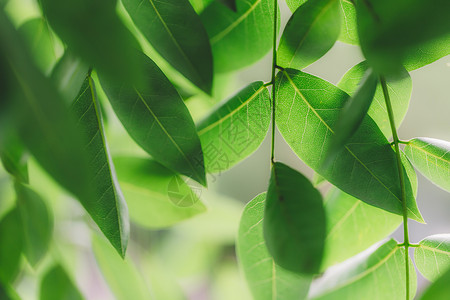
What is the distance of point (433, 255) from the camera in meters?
0.29

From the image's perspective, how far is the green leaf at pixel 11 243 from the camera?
1.12 ft

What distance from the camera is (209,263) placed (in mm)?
902

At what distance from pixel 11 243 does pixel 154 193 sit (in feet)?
0.51

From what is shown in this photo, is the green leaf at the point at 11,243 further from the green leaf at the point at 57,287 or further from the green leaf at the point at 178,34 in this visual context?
the green leaf at the point at 178,34

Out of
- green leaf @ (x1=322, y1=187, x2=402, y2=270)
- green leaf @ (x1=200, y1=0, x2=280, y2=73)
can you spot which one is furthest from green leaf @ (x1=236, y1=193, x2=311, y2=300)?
green leaf @ (x1=200, y1=0, x2=280, y2=73)

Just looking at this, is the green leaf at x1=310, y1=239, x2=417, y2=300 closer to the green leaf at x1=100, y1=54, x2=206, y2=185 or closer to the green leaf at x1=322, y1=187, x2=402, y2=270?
the green leaf at x1=322, y1=187, x2=402, y2=270

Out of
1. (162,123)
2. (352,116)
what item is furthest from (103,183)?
(352,116)

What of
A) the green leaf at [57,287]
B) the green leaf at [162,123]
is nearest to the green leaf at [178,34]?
the green leaf at [162,123]

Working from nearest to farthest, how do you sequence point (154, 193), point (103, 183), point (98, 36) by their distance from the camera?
point (98, 36) → point (103, 183) → point (154, 193)

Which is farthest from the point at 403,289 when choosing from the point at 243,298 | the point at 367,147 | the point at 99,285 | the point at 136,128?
the point at 99,285

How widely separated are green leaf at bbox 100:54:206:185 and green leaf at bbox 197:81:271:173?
0.15ft

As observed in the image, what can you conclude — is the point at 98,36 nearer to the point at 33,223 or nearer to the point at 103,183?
the point at 103,183

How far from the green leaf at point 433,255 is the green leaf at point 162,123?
17 centimetres

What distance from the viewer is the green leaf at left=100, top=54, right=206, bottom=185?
258 mm
